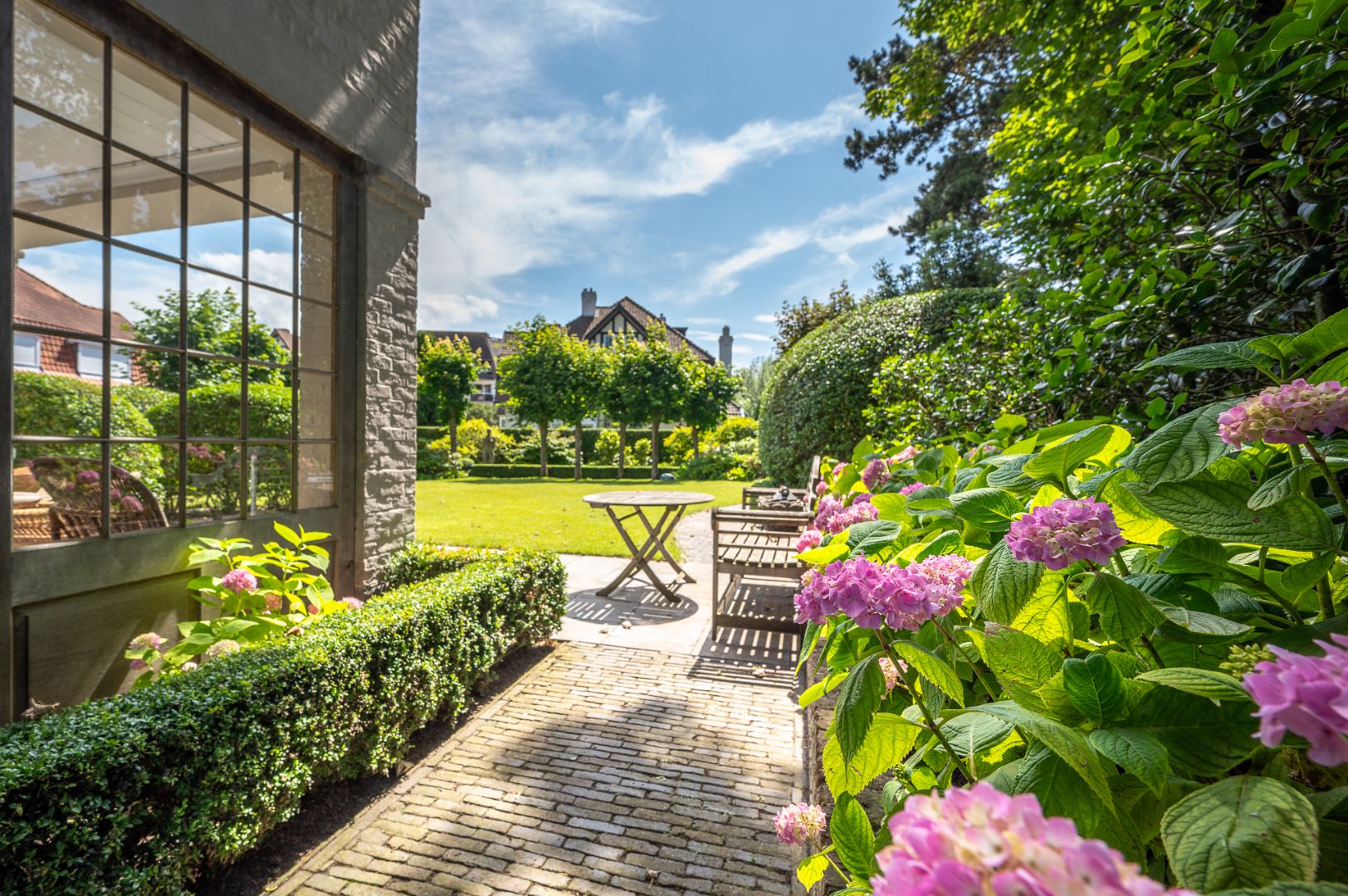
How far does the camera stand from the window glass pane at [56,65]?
8.56 feet

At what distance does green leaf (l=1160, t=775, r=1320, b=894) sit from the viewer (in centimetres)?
45

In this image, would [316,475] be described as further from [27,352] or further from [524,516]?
[524,516]

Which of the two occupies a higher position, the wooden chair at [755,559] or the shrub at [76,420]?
the shrub at [76,420]

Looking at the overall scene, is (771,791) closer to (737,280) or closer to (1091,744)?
(1091,744)

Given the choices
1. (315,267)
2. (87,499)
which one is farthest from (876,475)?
(315,267)

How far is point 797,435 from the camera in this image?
29.0 feet

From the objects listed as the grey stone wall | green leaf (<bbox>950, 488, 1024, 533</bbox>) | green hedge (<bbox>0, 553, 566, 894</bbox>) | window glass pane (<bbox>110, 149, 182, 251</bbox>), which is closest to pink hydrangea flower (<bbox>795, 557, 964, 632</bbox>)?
green leaf (<bbox>950, 488, 1024, 533</bbox>)

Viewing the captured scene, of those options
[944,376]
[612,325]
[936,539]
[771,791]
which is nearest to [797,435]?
[944,376]

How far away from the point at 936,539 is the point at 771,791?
2.09 m

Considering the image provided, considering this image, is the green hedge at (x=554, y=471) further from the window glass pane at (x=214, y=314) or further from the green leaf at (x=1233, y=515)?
the green leaf at (x=1233, y=515)

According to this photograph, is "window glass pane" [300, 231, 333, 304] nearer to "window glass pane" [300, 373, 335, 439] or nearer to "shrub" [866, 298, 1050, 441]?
"window glass pane" [300, 373, 335, 439]

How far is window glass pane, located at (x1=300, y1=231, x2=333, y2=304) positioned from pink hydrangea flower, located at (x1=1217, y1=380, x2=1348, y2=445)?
4.99 meters

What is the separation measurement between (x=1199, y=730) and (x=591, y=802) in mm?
2569

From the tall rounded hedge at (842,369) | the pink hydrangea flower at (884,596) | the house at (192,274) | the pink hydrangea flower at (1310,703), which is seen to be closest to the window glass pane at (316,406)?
the house at (192,274)
